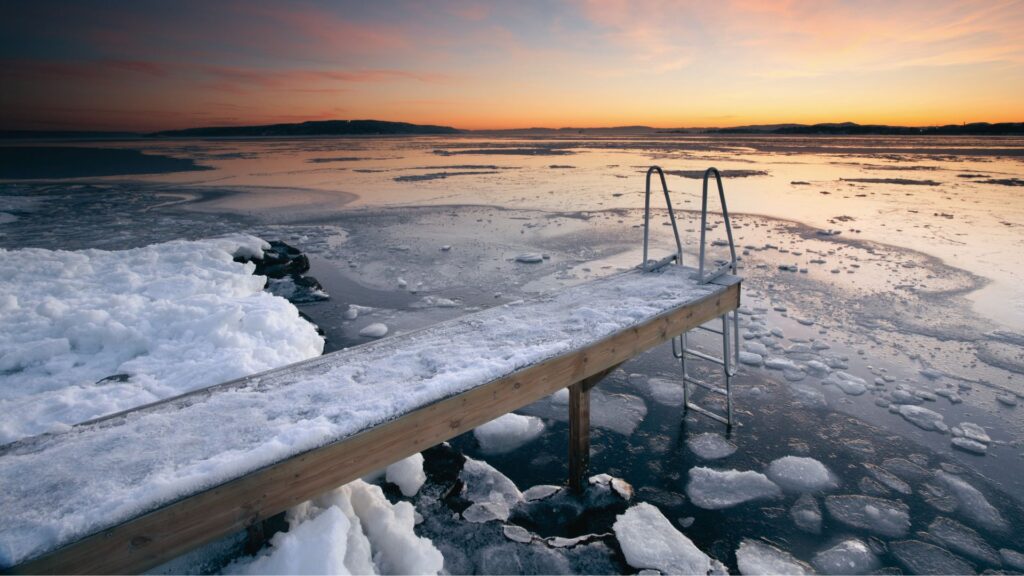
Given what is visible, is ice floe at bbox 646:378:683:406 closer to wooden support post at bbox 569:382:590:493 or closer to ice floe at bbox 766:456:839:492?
ice floe at bbox 766:456:839:492

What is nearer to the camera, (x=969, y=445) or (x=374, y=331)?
(x=969, y=445)

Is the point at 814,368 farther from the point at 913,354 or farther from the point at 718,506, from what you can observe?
the point at 718,506

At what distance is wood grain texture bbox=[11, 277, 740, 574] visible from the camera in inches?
64.7

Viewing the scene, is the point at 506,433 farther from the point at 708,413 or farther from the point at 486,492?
the point at 708,413

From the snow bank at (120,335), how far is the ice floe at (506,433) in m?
1.96

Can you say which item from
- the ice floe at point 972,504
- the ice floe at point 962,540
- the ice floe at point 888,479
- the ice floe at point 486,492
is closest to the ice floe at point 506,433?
the ice floe at point 486,492

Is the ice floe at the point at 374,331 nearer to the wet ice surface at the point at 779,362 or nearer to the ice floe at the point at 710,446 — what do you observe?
the wet ice surface at the point at 779,362

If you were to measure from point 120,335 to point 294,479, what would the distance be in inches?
150

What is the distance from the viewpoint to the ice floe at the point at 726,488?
3498mm

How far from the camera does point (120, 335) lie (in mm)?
4629

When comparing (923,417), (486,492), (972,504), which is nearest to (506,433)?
(486,492)

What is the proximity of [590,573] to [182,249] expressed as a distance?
7647 mm

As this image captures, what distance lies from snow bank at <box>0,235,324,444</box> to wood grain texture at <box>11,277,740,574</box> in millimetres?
1791

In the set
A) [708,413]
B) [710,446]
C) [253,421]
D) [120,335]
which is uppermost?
[253,421]
